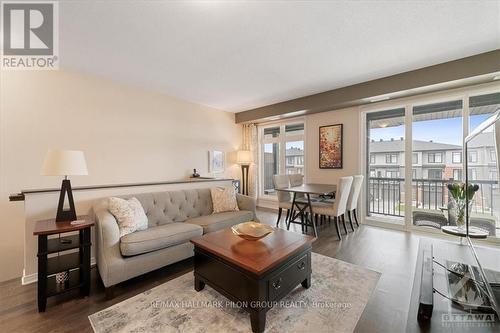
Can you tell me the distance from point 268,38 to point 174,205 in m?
2.44

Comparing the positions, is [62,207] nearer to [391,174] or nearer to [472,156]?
[472,156]

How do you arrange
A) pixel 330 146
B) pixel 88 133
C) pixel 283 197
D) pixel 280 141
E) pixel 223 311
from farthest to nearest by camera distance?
pixel 280 141 < pixel 330 146 < pixel 283 197 < pixel 88 133 < pixel 223 311

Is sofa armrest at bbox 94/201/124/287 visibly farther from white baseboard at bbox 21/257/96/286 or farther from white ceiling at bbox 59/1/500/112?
white ceiling at bbox 59/1/500/112

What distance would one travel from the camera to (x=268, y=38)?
2299mm

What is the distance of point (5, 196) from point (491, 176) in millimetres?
4812

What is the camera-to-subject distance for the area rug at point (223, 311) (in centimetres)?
156

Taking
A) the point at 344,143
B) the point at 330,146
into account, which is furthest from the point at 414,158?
the point at 330,146

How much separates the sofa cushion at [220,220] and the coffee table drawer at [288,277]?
125 centimetres

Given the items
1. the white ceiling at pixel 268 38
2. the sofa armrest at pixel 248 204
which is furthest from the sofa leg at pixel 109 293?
the white ceiling at pixel 268 38

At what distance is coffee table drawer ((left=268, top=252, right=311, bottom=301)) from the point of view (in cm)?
161

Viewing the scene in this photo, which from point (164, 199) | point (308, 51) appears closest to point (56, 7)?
point (164, 199)

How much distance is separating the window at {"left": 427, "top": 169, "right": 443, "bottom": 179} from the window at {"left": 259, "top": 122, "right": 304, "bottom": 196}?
2404 mm

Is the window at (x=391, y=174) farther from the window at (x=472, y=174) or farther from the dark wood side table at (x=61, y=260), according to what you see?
the dark wood side table at (x=61, y=260)

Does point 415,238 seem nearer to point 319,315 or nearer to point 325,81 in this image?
point 319,315
